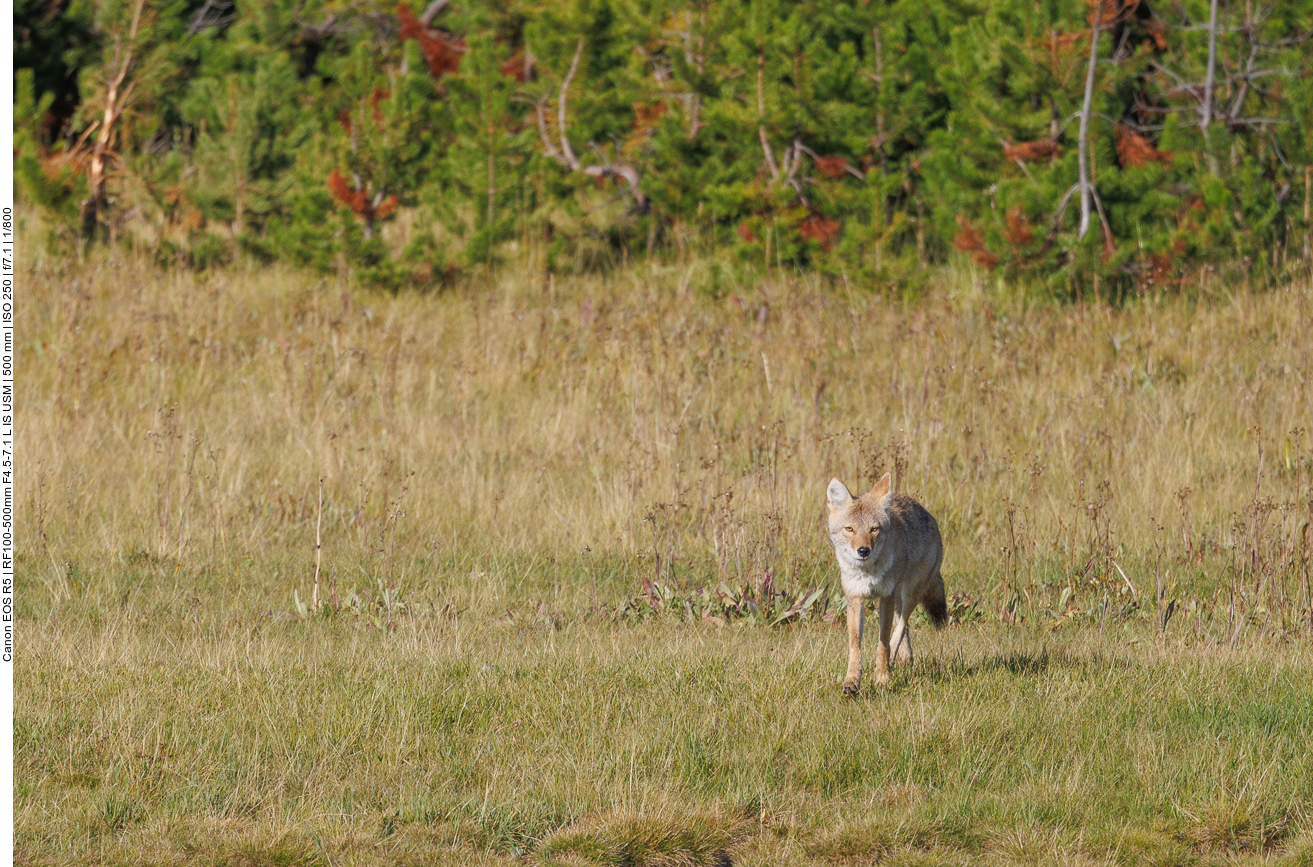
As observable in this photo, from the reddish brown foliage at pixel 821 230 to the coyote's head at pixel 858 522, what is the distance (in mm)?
8554

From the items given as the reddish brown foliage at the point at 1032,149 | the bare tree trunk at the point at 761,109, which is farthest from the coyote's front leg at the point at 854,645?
the bare tree trunk at the point at 761,109

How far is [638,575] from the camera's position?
25.4ft

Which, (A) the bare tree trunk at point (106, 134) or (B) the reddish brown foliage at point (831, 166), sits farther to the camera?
(A) the bare tree trunk at point (106, 134)

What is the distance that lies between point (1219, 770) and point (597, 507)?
4.41 metres

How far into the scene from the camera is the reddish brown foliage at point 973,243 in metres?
12.7

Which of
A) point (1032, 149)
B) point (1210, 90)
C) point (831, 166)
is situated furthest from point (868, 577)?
point (1210, 90)

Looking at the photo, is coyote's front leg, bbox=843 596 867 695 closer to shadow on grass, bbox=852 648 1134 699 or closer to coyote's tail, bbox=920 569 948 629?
shadow on grass, bbox=852 648 1134 699

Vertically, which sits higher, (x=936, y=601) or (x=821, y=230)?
(x=821, y=230)

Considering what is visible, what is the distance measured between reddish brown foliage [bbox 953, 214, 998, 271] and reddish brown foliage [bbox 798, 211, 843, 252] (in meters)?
1.45

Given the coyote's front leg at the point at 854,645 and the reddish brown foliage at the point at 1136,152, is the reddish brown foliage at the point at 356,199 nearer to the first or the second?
the reddish brown foliage at the point at 1136,152

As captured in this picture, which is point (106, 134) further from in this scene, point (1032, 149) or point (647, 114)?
point (1032, 149)

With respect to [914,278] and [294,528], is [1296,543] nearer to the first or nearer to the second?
[294,528]

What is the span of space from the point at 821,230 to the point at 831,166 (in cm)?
78

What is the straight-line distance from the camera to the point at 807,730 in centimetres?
523
